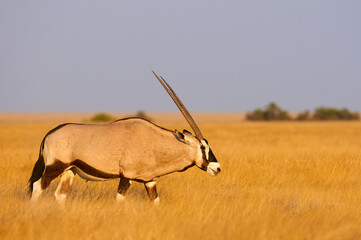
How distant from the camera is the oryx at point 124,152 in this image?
714 cm

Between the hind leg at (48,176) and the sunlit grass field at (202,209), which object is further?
the hind leg at (48,176)

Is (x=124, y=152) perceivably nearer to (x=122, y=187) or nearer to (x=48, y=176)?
(x=122, y=187)

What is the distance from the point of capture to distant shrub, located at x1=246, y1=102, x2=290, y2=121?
235 feet

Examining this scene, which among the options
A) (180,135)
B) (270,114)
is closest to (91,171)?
(180,135)

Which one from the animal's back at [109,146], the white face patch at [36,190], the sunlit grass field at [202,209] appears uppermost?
the animal's back at [109,146]

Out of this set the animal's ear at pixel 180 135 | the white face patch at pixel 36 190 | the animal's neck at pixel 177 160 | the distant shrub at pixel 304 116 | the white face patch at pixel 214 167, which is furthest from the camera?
the distant shrub at pixel 304 116

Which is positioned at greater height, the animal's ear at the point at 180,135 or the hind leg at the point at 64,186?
the animal's ear at the point at 180,135

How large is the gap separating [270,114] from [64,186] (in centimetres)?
6578

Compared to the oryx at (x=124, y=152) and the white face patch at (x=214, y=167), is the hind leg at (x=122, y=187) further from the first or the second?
the white face patch at (x=214, y=167)

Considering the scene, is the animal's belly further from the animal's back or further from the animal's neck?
the animal's neck

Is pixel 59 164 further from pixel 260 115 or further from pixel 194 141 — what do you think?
pixel 260 115

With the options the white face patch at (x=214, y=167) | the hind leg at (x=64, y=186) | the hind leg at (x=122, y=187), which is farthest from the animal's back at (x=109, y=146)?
the white face patch at (x=214, y=167)

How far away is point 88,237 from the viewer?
5.40 m

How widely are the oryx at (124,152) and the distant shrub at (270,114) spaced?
65511mm
